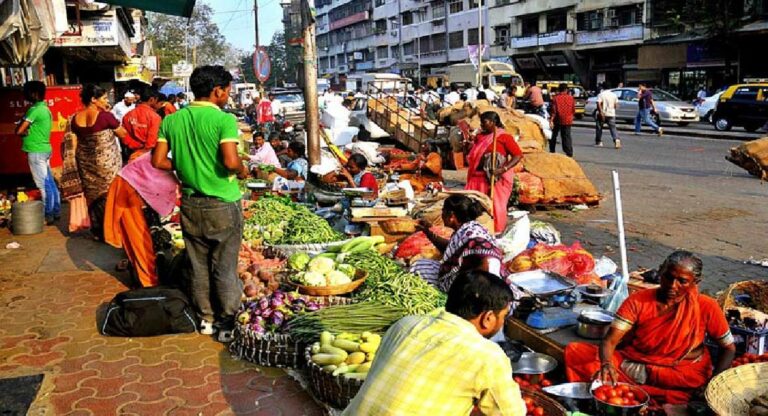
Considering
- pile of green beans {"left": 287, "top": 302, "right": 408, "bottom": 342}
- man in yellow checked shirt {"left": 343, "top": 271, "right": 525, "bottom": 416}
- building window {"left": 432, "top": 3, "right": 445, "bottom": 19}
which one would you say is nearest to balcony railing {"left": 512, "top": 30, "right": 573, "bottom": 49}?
building window {"left": 432, "top": 3, "right": 445, "bottom": 19}

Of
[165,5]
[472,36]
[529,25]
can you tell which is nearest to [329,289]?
[165,5]

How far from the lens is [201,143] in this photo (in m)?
4.87

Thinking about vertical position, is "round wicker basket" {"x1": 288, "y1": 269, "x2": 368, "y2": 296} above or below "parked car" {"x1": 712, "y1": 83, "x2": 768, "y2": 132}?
below

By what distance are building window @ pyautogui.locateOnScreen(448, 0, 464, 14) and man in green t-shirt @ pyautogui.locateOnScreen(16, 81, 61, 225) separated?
57544 millimetres

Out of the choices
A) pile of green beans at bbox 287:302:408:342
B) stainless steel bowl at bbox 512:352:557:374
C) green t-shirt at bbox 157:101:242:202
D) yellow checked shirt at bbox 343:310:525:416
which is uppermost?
green t-shirt at bbox 157:101:242:202

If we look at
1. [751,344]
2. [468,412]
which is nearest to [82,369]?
[468,412]

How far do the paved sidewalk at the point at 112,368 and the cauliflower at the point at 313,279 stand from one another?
85cm

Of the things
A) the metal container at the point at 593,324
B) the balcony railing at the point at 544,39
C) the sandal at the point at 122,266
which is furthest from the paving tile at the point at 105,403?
the balcony railing at the point at 544,39

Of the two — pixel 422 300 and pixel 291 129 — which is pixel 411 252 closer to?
pixel 422 300

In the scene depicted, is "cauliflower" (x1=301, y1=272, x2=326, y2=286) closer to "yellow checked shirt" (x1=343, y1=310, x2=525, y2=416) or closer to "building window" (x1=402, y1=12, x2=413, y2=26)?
"yellow checked shirt" (x1=343, y1=310, x2=525, y2=416)

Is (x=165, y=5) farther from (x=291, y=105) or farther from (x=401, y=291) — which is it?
(x=291, y=105)

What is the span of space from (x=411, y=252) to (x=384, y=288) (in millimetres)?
1693

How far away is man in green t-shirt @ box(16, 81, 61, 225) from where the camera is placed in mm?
8469

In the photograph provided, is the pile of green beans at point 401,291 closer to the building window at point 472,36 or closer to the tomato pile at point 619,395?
the tomato pile at point 619,395
